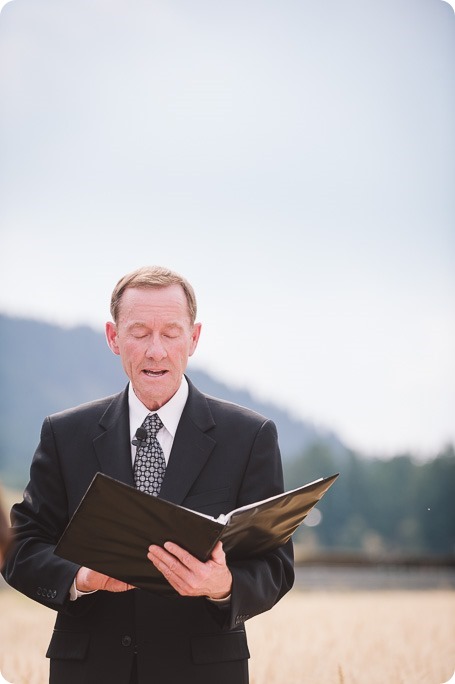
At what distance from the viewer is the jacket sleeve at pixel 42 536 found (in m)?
2.77

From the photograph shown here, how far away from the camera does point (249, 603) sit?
2666 millimetres

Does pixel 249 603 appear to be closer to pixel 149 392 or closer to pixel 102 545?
pixel 102 545

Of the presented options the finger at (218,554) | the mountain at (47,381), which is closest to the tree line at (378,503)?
the mountain at (47,381)

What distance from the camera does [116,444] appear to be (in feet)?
9.64

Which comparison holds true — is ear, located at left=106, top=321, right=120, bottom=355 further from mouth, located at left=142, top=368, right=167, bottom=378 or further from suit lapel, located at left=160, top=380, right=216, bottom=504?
suit lapel, located at left=160, top=380, right=216, bottom=504

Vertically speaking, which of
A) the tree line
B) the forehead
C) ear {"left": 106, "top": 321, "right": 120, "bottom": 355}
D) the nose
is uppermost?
the forehead

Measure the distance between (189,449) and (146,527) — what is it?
1.64ft

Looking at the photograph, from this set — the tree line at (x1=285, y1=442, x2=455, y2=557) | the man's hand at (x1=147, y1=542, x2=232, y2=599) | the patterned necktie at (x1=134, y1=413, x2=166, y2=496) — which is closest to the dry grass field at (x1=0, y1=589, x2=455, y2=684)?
the patterned necktie at (x1=134, y1=413, x2=166, y2=496)

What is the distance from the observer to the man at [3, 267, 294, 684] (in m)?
2.75

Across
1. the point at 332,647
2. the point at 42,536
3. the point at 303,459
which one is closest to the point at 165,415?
the point at 42,536

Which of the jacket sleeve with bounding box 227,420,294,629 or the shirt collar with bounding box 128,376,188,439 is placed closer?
the jacket sleeve with bounding box 227,420,294,629

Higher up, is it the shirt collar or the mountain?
the mountain

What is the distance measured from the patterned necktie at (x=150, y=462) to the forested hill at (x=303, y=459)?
119 ft

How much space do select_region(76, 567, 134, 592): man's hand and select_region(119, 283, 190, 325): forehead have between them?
29.3 inches
